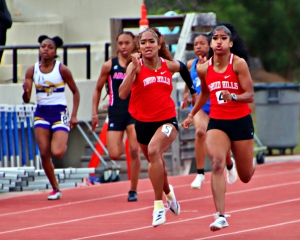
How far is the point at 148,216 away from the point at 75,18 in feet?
34.2

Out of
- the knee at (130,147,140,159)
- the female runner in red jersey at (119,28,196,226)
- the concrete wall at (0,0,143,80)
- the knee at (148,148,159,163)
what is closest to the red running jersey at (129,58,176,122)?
the female runner in red jersey at (119,28,196,226)

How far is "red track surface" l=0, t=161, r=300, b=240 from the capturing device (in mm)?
9297

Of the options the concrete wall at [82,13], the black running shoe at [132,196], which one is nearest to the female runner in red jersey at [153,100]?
the black running shoe at [132,196]

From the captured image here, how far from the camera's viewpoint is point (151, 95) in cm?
973

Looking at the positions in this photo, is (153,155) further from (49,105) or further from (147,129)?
(49,105)

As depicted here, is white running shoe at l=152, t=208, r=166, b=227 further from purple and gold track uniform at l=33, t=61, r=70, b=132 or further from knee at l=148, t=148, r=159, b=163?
purple and gold track uniform at l=33, t=61, r=70, b=132

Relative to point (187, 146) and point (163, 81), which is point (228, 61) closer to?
point (163, 81)

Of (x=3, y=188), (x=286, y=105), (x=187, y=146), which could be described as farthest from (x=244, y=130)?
(x=286, y=105)

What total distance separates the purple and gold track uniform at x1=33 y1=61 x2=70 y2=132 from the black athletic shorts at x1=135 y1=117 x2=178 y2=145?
8.95 ft

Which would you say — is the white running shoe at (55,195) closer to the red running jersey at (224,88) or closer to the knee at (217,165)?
the red running jersey at (224,88)

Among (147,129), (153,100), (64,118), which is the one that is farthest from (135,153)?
(153,100)

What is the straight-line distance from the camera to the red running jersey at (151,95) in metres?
9.69

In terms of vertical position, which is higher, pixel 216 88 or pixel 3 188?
pixel 216 88

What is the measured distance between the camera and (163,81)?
385 inches
